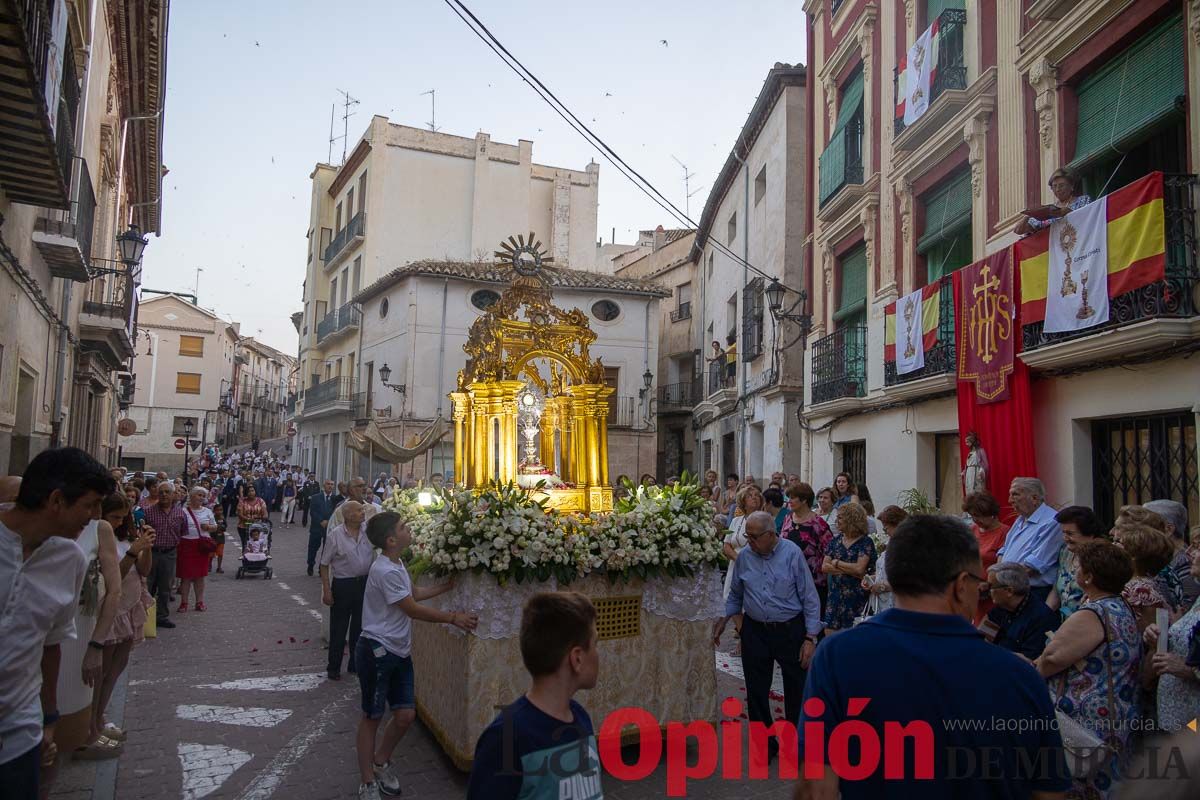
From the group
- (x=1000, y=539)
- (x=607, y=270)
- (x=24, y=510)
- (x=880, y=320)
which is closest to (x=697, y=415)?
(x=607, y=270)

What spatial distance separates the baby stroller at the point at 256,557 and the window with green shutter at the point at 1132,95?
501 inches

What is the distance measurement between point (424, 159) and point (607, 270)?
8.84 m

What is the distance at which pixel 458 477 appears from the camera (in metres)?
8.29

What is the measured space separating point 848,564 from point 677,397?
22.5m

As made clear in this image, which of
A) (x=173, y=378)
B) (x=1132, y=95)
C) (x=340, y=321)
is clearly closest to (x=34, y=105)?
(x=1132, y=95)

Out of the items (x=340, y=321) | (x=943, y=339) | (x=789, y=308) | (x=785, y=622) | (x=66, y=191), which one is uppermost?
(x=340, y=321)

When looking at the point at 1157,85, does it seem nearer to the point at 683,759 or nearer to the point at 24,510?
the point at 683,759

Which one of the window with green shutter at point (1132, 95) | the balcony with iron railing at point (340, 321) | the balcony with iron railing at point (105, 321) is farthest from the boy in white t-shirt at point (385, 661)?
the balcony with iron railing at point (340, 321)

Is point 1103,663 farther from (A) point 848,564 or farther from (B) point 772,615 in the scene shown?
(A) point 848,564

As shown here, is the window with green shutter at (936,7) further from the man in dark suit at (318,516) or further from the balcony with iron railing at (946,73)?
the man in dark suit at (318,516)

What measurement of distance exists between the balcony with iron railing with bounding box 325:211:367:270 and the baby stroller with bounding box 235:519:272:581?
18005 millimetres

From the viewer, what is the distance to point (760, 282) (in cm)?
1788

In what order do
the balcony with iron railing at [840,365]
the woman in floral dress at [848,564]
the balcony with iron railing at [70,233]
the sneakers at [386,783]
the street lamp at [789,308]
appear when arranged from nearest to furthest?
the sneakers at [386,783] → the woman in floral dress at [848,564] → the balcony with iron railing at [70,233] → the balcony with iron railing at [840,365] → the street lamp at [789,308]

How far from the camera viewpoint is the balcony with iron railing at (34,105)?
17.2 feet
